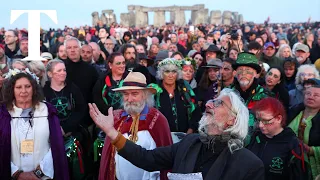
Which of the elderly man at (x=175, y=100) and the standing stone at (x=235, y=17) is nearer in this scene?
the elderly man at (x=175, y=100)

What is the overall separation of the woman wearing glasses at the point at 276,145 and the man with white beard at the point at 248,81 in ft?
2.77

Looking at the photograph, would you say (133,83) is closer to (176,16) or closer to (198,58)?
(198,58)

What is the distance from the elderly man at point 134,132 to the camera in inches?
170

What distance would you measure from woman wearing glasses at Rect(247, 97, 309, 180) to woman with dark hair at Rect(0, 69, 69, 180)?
6.98 ft

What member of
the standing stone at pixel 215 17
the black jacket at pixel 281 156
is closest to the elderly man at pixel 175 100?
the black jacket at pixel 281 156

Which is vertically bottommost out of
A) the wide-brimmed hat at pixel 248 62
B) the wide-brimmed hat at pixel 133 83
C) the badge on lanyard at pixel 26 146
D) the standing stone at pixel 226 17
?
the badge on lanyard at pixel 26 146

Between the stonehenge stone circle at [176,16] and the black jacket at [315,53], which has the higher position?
the stonehenge stone circle at [176,16]

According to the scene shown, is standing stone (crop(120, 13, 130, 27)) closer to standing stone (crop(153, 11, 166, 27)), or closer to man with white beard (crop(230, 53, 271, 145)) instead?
standing stone (crop(153, 11, 166, 27))

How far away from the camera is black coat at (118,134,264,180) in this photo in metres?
2.84

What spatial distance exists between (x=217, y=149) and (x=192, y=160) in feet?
0.63

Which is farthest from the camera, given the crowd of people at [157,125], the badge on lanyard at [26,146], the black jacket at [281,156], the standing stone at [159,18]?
the standing stone at [159,18]

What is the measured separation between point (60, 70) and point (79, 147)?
1.08m

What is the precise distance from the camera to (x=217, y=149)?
9.67ft

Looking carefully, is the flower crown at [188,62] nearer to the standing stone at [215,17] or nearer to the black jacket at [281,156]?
the black jacket at [281,156]
